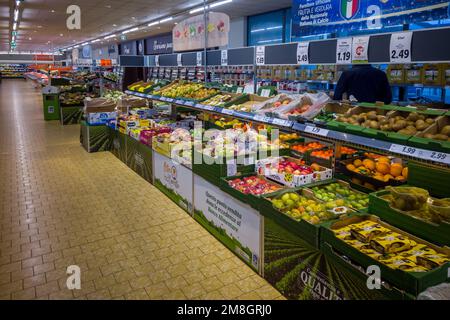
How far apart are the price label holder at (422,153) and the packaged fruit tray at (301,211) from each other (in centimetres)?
57

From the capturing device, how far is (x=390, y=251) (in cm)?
209

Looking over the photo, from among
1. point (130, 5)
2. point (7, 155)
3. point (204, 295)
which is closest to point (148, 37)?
point (130, 5)

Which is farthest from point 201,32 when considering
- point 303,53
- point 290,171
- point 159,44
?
point 159,44

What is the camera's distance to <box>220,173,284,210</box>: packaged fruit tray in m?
3.12

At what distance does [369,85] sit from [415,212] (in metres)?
2.41

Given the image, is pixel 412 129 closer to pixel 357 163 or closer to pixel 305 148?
pixel 357 163

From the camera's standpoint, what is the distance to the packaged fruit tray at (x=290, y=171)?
3.36m

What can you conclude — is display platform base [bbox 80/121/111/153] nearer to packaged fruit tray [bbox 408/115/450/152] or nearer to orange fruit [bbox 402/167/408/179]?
orange fruit [bbox 402/167/408/179]

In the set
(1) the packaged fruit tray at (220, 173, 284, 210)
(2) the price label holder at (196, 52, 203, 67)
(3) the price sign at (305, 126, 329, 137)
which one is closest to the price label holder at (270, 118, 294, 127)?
(3) the price sign at (305, 126, 329, 137)

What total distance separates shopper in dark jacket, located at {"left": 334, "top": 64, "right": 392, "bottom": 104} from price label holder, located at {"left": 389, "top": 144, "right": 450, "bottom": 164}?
2.13 meters

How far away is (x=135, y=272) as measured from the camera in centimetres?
321

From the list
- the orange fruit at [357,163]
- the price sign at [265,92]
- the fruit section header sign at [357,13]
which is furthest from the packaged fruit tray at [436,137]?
the price sign at [265,92]
